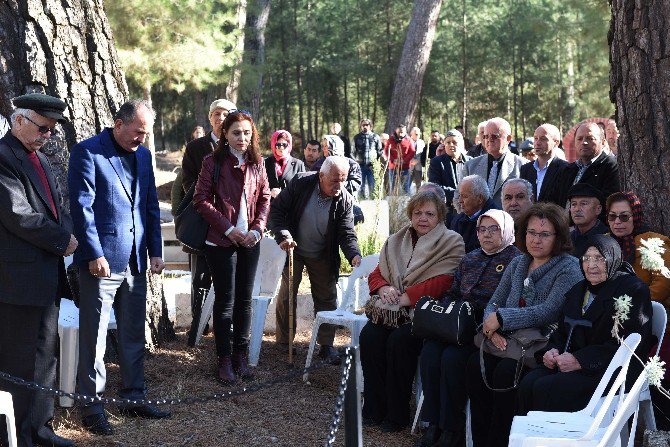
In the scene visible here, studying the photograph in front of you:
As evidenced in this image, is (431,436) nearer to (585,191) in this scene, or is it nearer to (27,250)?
(585,191)

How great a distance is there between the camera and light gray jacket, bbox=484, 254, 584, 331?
496 cm

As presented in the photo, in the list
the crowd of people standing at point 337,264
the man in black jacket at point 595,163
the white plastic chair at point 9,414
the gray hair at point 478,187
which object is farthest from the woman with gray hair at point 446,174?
the white plastic chair at point 9,414

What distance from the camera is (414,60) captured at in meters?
20.1

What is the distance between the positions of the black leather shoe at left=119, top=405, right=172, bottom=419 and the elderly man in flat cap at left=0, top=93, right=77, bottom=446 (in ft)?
2.77

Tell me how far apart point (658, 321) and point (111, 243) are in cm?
296

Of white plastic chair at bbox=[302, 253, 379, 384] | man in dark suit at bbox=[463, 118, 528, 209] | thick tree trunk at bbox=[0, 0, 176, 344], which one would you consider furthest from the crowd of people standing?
thick tree trunk at bbox=[0, 0, 176, 344]

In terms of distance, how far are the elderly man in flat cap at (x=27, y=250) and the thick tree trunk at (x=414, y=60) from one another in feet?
52.0

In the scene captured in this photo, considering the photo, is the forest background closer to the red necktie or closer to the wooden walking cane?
the wooden walking cane

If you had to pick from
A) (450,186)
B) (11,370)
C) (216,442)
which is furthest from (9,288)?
(450,186)

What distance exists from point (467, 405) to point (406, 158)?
12.9m

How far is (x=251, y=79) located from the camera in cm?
2211

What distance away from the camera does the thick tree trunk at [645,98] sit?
5852 mm

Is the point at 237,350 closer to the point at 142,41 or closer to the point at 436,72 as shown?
the point at 142,41

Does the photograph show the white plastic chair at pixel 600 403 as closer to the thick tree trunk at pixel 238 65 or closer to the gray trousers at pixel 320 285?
the gray trousers at pixel 320 285
